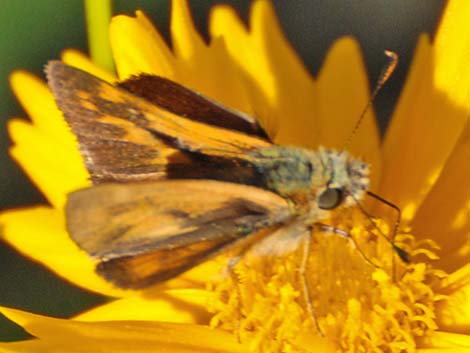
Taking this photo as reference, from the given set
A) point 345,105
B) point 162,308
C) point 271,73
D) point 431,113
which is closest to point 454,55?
point 431,113

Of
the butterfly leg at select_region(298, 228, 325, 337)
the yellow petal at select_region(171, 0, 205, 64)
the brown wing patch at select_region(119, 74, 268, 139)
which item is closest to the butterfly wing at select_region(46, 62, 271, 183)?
the brown wing patch at select_region(119, 74, 268, 139)

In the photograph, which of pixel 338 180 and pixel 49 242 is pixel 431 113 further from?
pixel 49 242

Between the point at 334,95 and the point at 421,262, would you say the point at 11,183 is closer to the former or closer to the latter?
the point at 334,95

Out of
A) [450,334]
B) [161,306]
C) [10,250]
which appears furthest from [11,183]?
[450,334]

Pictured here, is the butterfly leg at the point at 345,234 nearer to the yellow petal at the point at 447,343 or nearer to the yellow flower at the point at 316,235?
the yellow flower at the point at 316,235

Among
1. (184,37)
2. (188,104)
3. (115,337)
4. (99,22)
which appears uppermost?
(184,37)

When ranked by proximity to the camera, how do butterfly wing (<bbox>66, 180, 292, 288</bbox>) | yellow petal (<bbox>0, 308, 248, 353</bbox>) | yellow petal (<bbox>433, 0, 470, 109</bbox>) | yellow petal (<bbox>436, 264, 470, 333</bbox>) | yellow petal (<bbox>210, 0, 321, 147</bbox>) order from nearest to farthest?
butterfly wing (<bbox>66, 180, 292, 288</bbox>)
yellow petal (<bbox>0, 308, 248, 353</bbox>)
yellow petal (<bbox>436, 264, 470, 333</bbox>)
yellow petal (<bbox>433, 0, 470, 109</bbox>)
yellow petal (<bbox>210, 0, 321, 147</bbox>)

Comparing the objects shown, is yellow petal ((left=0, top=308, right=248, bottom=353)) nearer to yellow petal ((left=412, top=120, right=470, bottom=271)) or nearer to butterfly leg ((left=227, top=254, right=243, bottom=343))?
butterfly leg ((left=227, top=254, right=243, bottom=343))
